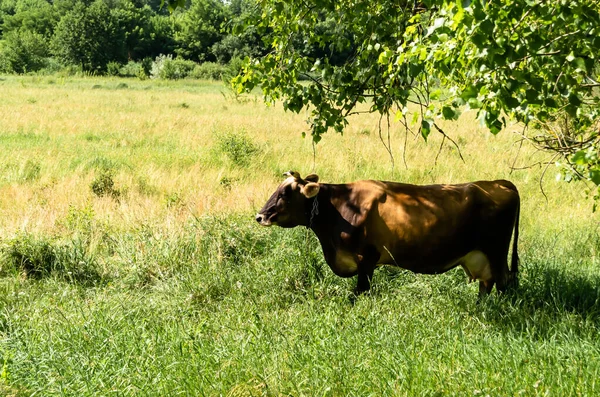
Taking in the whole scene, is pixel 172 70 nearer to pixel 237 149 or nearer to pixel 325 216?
pixel 237 149

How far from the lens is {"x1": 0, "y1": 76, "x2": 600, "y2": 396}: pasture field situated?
3.59m

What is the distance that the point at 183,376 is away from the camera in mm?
3641

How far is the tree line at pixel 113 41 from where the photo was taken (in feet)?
198

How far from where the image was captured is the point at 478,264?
17.3 feet

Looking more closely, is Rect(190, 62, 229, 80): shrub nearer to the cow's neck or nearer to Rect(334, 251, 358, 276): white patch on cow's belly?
the cow's neck

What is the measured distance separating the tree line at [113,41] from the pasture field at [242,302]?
127ft

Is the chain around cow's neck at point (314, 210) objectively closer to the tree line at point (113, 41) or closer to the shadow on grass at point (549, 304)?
the shadow on grass at point (549, 304)

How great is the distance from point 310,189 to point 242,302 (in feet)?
4.29

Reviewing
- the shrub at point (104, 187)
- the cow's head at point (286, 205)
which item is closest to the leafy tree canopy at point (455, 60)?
the cow's head at point (286, 205)

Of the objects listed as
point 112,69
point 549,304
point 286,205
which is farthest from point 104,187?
point 112,69

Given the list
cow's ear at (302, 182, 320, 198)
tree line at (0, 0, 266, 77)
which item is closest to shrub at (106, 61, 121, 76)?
tree line at (0, 0, 266, 77)

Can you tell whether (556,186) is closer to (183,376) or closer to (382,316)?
(382,316)

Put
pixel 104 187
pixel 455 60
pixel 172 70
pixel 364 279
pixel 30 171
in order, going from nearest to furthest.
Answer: pixel 455 60 → pixel 364 279 → pixel 104 187 → pixel 30 171 → pixel 172 70

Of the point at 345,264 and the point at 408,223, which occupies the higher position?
the point at 408,223
